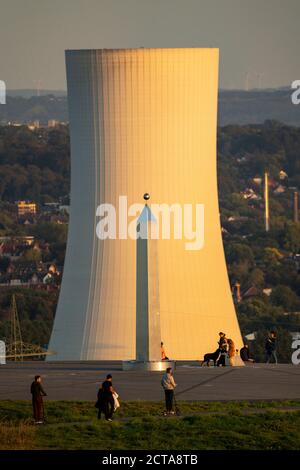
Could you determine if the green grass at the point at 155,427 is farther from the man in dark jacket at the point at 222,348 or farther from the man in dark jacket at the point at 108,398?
the man in dark jacket at the point at 222,348

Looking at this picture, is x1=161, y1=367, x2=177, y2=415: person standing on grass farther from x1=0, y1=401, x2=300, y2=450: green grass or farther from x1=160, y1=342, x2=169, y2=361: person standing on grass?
x1=160, y1=342, x2=169, y2=361: person standing on grass

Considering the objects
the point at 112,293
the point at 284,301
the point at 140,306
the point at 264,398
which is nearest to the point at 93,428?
the point at 264,398

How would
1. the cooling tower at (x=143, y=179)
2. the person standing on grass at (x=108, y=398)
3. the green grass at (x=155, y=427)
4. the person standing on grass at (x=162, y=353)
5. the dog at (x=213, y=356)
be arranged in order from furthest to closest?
the cooling tower at (x=143, y=179)
the dog at (x=213, y=356)
the person standing on grass at (x=162, y=353)
the person standing on grass at (x=108, y=398)
the green grass at (x=155, y=427)

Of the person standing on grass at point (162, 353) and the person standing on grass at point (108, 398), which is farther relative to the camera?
the person standing on grass at point (162, 353)

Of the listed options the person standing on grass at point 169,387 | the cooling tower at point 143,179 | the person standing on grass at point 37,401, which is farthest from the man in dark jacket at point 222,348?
the person standing on grass at point 37,401

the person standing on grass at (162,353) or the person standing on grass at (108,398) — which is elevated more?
the person standing on grass at (162,353)

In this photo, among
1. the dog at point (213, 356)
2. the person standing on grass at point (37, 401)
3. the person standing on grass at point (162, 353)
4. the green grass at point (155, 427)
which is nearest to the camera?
the green grass at point (155, 427)

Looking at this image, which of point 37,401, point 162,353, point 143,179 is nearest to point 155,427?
point 37,401
